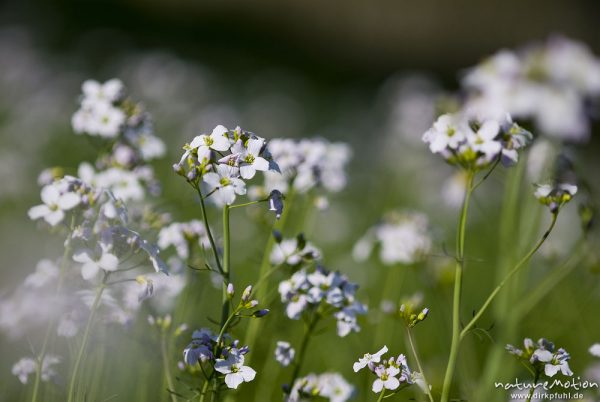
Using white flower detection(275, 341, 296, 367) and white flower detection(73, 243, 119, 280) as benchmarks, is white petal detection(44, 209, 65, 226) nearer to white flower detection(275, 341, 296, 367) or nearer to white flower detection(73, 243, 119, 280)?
white flower detection(73, 243, 119, 280)

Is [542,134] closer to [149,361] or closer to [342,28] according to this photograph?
[149,361]

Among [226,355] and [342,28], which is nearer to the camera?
[226,355]

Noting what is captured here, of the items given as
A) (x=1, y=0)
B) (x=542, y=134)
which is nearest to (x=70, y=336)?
(x=542, y=134)

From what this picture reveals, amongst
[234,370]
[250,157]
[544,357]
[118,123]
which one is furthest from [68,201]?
[544,357]

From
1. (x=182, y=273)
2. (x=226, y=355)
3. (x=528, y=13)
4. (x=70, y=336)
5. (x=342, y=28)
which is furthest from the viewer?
(x=528, y=13)

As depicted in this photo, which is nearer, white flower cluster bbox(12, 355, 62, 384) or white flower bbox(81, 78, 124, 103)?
white flower cluster bbox(12, 355, 62, 384)

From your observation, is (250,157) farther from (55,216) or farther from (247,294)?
(55,216)

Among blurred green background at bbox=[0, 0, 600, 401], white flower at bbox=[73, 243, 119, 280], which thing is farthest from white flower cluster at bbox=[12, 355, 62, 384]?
white flower at bbox=[73, 243, 119, 280]
